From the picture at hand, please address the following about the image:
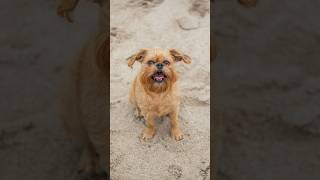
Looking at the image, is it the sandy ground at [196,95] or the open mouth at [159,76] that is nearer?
the open mouth at [159,76]

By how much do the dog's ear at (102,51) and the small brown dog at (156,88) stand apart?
0.29m

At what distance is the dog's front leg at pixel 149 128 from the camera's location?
3287mm

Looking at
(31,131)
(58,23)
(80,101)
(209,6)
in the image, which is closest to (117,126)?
(80,101)

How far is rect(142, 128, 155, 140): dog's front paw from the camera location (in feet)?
11.0

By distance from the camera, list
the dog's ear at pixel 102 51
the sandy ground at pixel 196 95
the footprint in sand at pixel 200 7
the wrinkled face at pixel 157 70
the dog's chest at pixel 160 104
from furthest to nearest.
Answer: the footprint in sand at pixel 200 7 < the dog's ear at pixel 102 51 < the sandy ground at pixel 196 95 < the dog's chest at pixel 160 104 < the wrinkled face at pixel 157 70

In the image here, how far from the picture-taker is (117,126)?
3.45m

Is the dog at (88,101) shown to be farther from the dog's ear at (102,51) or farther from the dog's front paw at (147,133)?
the dog's front paw at (147,133)

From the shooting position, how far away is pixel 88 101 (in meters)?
3.46

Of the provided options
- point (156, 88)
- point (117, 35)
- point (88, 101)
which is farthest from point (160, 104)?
point (117, 35)

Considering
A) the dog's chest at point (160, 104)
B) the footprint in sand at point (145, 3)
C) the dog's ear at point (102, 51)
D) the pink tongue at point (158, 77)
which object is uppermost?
the footprint in sand at point (145, 3)

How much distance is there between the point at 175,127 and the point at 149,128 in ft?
0.52

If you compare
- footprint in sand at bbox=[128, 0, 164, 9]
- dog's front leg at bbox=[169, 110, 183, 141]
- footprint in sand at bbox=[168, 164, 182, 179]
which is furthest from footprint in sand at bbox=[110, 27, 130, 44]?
footprint in sand at bbox=[168, 164, 182, 179]
